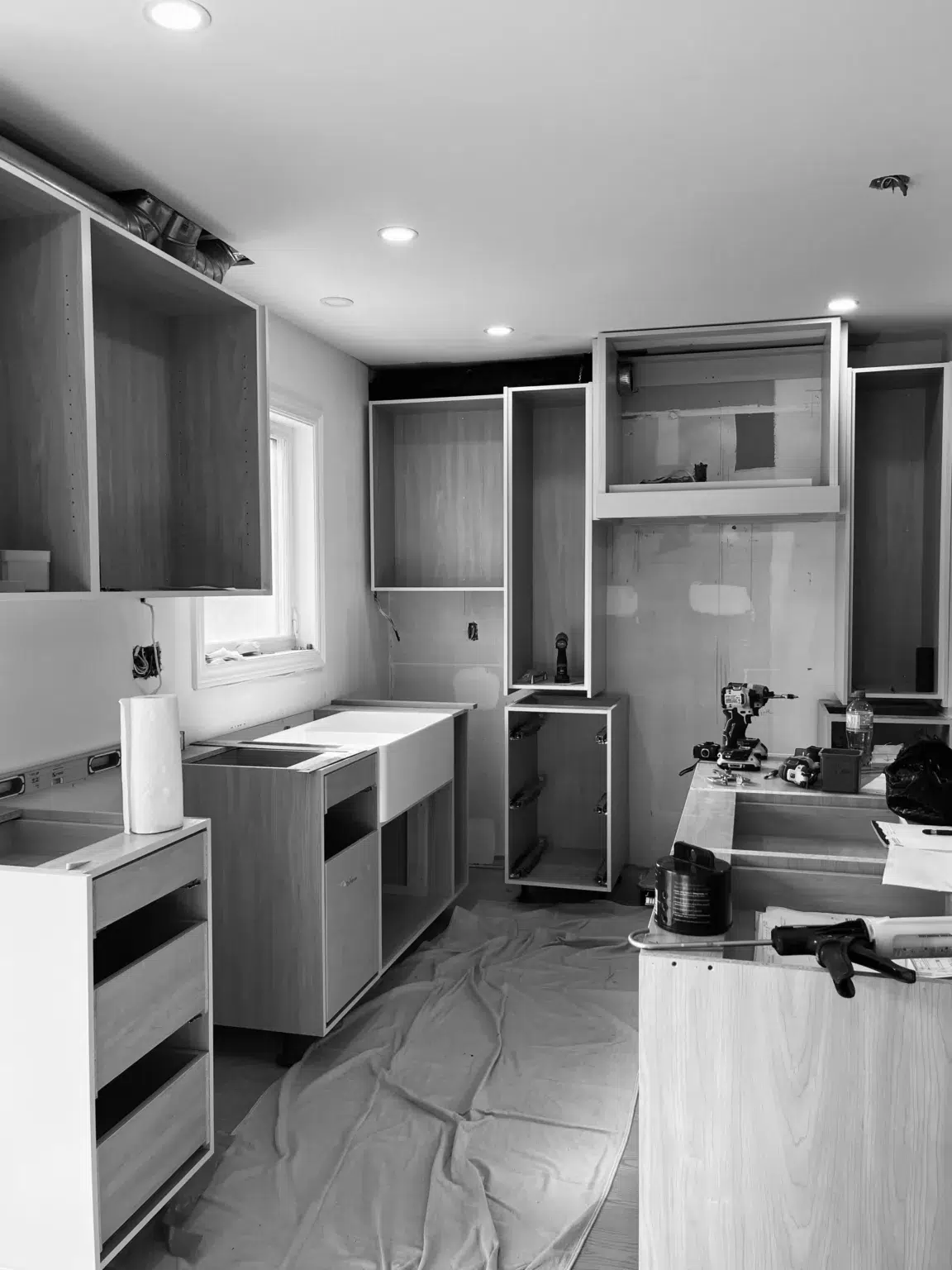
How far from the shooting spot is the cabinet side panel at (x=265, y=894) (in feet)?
9.52

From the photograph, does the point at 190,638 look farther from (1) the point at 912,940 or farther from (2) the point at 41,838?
(1) the point at 912,940

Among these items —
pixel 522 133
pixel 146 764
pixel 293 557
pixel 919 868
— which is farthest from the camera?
pixel 293 557

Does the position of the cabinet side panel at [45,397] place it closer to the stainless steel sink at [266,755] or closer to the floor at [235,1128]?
the stainless steel sink at [266,755]

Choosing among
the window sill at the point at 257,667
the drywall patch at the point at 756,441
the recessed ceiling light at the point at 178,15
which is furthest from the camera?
the drywall patch at the point at 756,441

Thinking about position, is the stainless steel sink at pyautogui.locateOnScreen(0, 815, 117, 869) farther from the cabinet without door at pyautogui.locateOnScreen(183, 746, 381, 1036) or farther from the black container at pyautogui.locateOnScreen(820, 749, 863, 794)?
the black container at pyautogui.locateOnScreen(820, 749, 863, 794)

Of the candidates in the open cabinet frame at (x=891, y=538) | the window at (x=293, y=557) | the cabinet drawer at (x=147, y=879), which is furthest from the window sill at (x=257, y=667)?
the open cabinet frame at (x=891, y=538)

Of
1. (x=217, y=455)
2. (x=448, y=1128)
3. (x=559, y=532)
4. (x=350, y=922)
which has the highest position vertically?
(x=217, y=455)

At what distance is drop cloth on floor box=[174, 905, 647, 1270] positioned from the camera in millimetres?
2180

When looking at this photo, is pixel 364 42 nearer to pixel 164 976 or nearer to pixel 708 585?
pixel 164 976

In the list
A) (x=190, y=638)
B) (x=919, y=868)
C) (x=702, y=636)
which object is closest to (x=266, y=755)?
(x=190, y=638)

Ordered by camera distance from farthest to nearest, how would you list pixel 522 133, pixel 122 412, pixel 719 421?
1. pixel 719 421
2. pixel 122 412
3. pixel 522 133

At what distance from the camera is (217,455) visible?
304cm

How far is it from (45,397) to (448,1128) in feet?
7.07

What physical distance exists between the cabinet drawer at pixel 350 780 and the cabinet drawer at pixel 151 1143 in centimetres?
88
